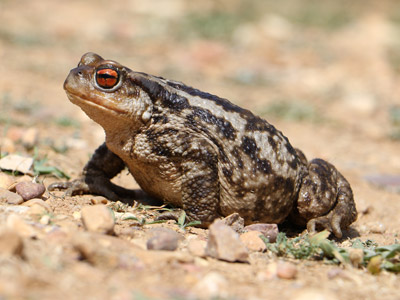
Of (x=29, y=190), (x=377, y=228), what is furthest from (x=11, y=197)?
(x=377, y=228)

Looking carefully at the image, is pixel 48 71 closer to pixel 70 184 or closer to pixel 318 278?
pixel 70 184

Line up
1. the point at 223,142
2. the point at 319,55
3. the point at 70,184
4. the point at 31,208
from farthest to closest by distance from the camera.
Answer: the point at 319,55, the point at 70,184, the point at 223,142, the point at 31,208

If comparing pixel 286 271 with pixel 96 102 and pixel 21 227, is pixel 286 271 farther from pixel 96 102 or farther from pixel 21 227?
pixel 96 102

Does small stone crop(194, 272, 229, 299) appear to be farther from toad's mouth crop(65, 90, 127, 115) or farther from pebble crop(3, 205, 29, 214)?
toad's mouth crop(65, 90, 127, 115)

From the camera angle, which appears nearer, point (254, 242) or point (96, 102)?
point (254, 242)

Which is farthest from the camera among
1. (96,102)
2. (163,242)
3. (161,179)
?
(161,179)

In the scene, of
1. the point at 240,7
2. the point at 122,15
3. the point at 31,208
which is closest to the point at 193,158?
the point at 31,208

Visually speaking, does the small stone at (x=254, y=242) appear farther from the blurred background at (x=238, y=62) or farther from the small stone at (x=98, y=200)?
the blurred background at (x=238, y=62)
